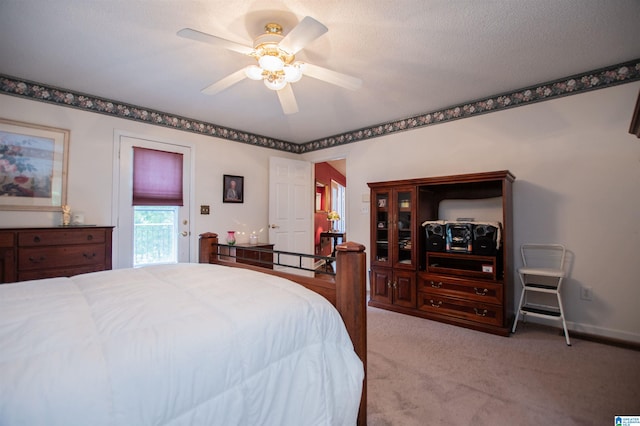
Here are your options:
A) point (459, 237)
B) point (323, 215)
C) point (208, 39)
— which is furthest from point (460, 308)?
point (323, 215)

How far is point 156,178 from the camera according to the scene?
11.9ft

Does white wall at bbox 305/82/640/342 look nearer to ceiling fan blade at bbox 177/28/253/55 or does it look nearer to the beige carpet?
the beige carpet

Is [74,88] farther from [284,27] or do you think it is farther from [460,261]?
[460,261]

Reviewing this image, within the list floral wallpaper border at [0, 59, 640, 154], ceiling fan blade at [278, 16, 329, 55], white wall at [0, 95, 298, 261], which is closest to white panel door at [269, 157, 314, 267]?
white wall at [0, 95, 298, 261]

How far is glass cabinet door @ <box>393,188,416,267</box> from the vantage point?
340 cm

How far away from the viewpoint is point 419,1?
1.79m

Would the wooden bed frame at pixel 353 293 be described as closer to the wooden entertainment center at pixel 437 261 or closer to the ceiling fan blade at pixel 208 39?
the ceiling fan blade at pixel 208 39

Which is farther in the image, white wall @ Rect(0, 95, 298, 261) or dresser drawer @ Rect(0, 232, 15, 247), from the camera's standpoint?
white wall @ Rect(0, 95, 298, 261)

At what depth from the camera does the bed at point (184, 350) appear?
0.74 m

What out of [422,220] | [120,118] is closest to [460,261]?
[422,220]

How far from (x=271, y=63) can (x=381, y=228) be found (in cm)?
235

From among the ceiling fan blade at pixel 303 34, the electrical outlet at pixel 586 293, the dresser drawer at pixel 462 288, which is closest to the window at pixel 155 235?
the ceiling fan blade at pixel 303 34

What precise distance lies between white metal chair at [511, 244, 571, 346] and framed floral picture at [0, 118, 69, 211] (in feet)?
15.5

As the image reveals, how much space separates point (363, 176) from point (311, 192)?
1.17 meters
